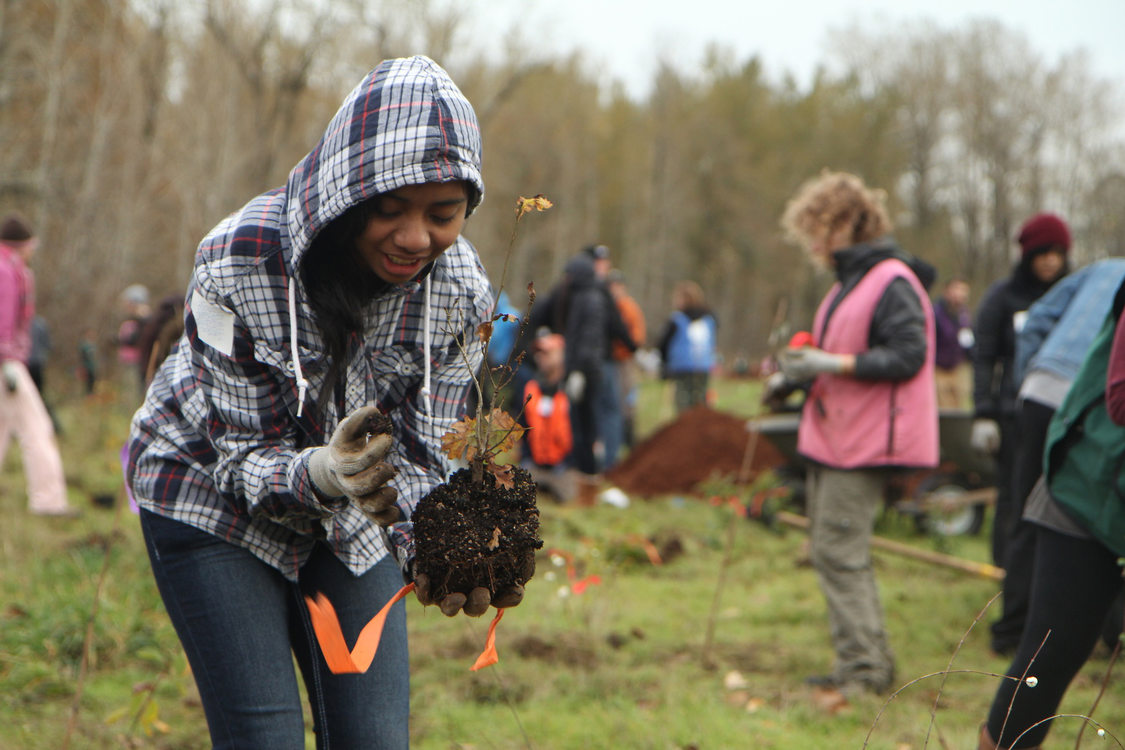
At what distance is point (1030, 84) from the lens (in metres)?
32.1

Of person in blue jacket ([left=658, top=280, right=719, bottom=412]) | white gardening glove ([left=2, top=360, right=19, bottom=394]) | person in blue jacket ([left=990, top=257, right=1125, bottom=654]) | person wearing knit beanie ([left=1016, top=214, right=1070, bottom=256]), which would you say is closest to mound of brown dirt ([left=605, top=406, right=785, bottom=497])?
person in blue jacket ([left=658, top=280, right=719, bottom=412])

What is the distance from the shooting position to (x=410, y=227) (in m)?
1.75

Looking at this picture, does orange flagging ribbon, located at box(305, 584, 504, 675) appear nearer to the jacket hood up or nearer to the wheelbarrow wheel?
the jacket hood up

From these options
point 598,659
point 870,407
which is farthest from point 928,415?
point 598,659

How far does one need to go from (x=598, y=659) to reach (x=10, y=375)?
13.1ft

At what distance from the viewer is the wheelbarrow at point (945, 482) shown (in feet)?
21.9

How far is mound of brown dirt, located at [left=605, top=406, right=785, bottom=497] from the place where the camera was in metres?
8.58

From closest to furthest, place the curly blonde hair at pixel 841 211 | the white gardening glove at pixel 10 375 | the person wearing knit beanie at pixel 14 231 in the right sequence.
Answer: the curly blonde hair at pixel 841 211, the white gardening glove at pixel 10 375, the person wearing knit beanie at pixel 14 231

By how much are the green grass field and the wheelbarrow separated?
2.19 feet

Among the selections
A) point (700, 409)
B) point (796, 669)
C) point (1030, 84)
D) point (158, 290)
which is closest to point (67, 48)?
point (158, 290)

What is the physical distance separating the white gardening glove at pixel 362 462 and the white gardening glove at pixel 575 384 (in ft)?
21.9

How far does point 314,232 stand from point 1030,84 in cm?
3566

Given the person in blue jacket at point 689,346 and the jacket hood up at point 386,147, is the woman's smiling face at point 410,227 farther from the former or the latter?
the person in blue jacket at point 689,346

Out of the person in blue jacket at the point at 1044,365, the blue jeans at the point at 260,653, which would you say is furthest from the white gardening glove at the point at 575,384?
the blue jeans at the point at 260,653
